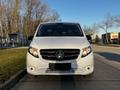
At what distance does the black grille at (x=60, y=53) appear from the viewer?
887 cm

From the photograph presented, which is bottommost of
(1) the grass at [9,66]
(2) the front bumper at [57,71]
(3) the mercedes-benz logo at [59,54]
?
(1) the grass at [9,66]

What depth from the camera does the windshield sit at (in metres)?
10.5

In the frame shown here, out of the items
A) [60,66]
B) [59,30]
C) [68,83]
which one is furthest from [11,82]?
[59,30]

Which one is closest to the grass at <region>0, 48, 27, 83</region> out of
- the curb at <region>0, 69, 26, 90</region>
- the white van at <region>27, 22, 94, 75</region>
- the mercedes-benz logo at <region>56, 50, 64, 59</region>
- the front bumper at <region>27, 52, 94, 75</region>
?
the curb at <region>0, 69, 26, 90</region>

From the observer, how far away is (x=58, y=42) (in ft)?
30.1

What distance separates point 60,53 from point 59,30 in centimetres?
199

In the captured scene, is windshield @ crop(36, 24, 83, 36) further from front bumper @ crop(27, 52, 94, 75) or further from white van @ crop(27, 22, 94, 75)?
front bumper @ crop(27, 52, 94, 75)

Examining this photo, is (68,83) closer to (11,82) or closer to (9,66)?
(11,82)

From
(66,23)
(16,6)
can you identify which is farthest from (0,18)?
(66,23)

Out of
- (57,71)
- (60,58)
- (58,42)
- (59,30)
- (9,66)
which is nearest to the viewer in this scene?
(57,71)

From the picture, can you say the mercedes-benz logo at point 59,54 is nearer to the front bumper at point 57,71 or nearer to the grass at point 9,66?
the front bumper at point 57,71

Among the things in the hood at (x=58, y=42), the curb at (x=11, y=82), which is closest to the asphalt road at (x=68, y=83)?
the curb at (x=11, y=82)

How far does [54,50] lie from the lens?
29.2ft

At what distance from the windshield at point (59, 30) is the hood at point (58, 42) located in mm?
790
